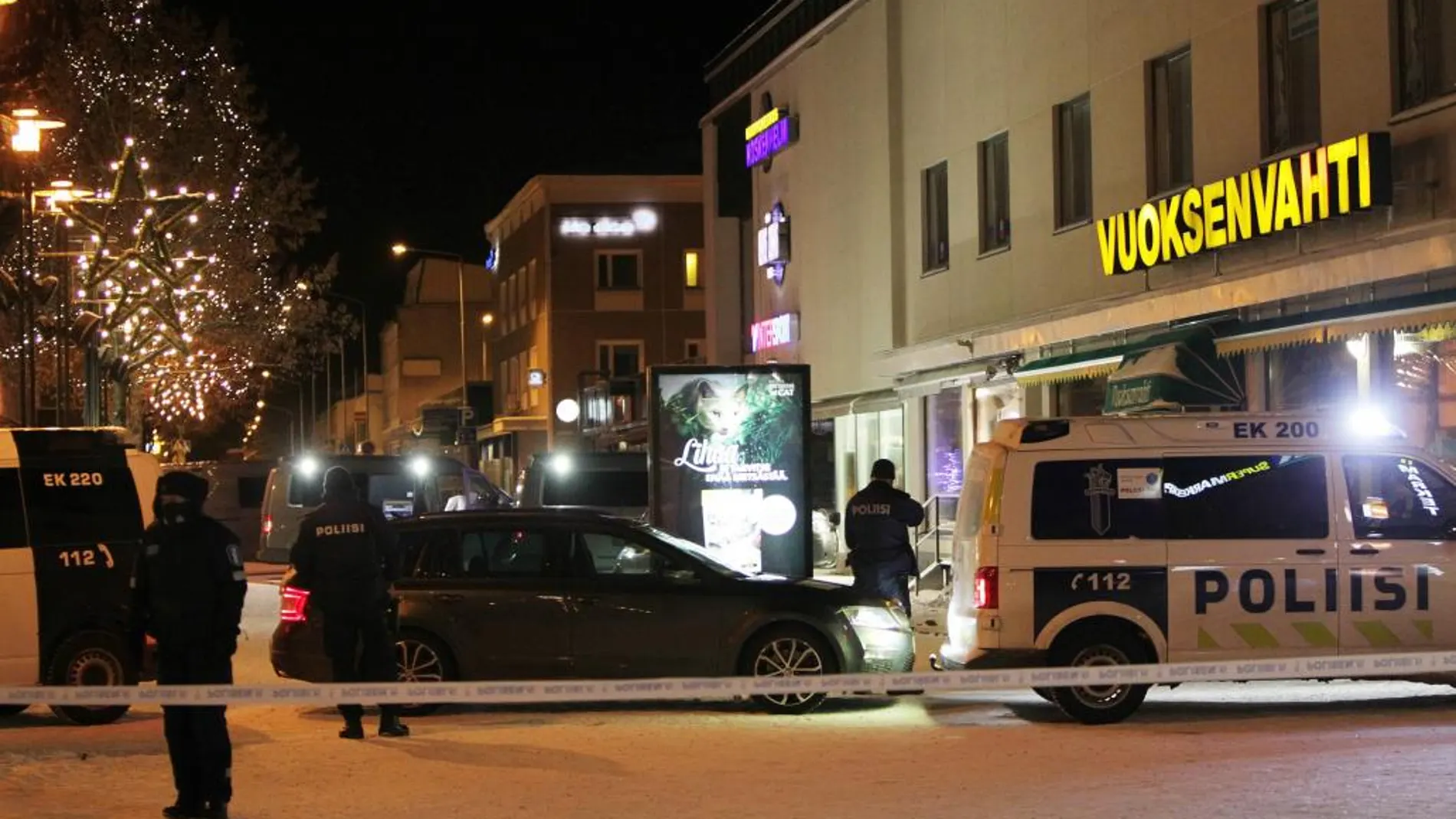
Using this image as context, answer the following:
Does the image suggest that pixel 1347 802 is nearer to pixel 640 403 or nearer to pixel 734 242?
pixel 734 242

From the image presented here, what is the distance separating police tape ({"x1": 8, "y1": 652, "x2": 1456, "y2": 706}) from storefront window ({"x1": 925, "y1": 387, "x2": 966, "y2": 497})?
1614 centimetres

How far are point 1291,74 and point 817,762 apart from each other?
447 inches

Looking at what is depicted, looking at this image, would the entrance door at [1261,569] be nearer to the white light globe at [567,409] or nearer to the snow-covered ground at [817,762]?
the snow-covered ground at [817,762]

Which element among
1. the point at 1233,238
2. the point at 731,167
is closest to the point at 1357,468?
the point at 1233,238

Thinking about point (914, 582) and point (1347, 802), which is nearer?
point (1347, 802)

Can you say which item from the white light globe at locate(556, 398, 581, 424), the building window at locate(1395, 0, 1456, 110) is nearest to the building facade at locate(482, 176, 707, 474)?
the white light globe at locate(556, 398, 581, 424)

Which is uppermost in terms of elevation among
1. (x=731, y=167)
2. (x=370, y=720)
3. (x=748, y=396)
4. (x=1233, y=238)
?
(x=731, y=167)

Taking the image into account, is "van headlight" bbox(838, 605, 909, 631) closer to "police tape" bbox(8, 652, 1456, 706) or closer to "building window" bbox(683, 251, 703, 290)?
"police tape" bbox(8, 652, 1456, 706)

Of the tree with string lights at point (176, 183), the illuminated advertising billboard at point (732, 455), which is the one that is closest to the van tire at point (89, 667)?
the illuminated advertising billboard at point (732, 455)

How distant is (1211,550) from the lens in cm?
1275

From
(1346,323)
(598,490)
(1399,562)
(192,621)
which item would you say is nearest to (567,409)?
(598,490)

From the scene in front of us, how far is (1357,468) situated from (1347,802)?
13.3 ft

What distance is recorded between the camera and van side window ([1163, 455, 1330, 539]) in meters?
12.8

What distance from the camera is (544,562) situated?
13812 millimetres
